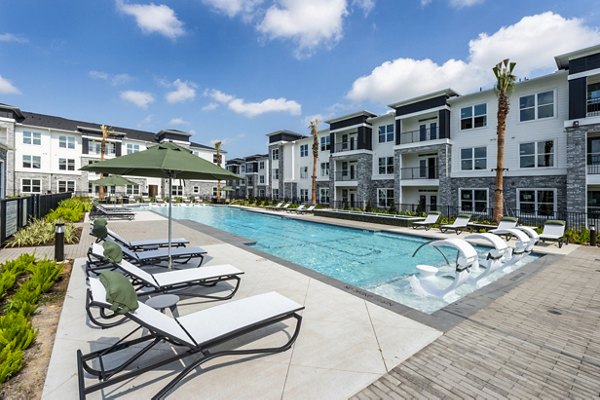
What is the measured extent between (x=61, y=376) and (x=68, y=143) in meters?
48.9

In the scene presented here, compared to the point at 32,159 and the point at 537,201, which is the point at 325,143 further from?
the point at 32,159

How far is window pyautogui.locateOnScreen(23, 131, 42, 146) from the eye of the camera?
36875mm

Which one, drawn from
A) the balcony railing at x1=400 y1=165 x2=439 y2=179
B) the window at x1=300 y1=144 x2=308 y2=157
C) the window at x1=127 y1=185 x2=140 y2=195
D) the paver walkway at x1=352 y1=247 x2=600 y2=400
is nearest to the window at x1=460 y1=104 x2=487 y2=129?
the balcony railing at x1=400 y1=165 x2=439 y2=179

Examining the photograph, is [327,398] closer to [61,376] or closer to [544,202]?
[61,376]

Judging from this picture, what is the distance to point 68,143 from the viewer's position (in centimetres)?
3997

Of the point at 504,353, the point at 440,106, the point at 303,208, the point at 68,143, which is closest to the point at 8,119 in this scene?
the point at 68,143

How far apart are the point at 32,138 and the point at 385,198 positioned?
45.4 meters

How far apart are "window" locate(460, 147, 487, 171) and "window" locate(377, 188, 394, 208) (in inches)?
267

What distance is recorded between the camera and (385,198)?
2692cm

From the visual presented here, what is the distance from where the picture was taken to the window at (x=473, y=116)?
2016cm

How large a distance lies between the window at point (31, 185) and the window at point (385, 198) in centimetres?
4383

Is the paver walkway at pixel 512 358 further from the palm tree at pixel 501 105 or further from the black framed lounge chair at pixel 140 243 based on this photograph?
the palm tree at pixel 501 105

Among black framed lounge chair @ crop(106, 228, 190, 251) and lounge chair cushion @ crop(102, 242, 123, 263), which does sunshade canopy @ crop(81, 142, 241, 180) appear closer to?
lounge chair cushion @ crop(102, 242, 123, 263)

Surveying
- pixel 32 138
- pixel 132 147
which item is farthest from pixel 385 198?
pixel 32 138
